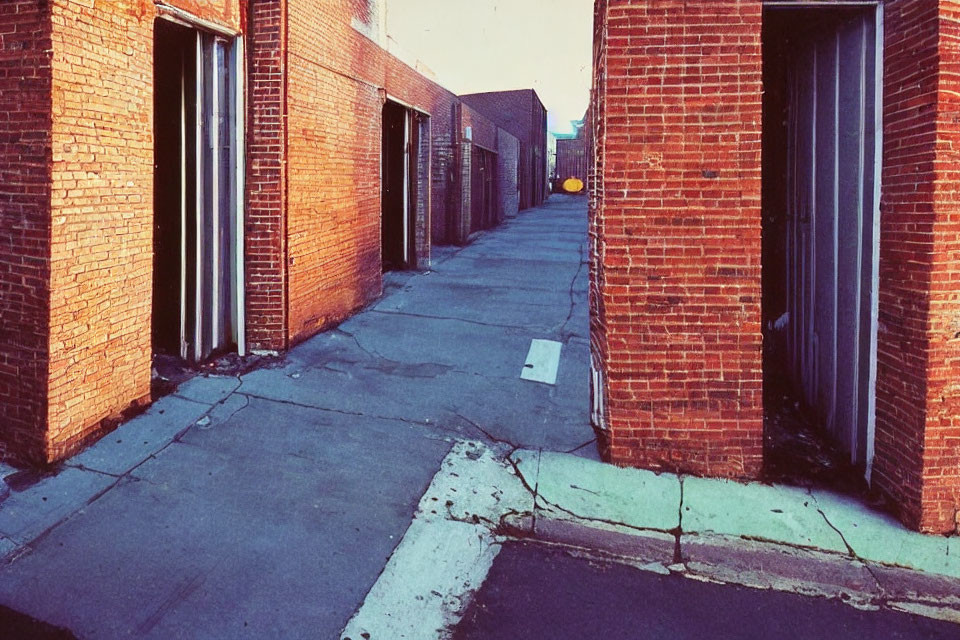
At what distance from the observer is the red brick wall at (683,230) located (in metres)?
4.69

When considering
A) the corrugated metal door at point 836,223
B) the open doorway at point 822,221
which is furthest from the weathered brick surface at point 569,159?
the corrugated metal door at point 836,223

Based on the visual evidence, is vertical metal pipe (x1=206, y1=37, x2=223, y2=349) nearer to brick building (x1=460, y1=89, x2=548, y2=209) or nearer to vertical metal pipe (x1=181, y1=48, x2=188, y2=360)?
vertical metal pipe (x1=181, y1=48, x2=188, y2=360)

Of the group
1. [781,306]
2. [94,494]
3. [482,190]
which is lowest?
[94,494]

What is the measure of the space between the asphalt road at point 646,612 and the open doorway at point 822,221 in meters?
1.65

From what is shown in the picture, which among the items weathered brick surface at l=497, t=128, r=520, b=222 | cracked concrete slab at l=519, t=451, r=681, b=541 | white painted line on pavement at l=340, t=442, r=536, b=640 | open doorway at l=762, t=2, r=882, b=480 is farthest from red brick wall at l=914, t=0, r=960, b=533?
weathered brick surface at l=497, t=128, r=520, b=222

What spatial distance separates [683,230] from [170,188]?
5.17 m

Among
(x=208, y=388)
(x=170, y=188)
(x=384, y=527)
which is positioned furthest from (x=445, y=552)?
(x=170, y=188)

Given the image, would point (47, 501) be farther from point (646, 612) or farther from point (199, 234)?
point (646, 612)

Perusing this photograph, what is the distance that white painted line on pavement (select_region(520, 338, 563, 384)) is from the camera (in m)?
6.93

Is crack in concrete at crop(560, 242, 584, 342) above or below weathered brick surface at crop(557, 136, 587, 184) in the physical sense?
below

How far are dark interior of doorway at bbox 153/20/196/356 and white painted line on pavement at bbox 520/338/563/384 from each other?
12.1 ft

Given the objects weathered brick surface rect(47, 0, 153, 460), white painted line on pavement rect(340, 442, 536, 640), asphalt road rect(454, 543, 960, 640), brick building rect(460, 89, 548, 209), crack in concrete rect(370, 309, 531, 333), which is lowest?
asphalt road rect(454, 543, 960, 640)

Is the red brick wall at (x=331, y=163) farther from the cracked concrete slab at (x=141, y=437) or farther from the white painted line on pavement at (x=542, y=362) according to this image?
the white painted line on pavement at (x=542, y=362)

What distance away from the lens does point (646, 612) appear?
346cm
